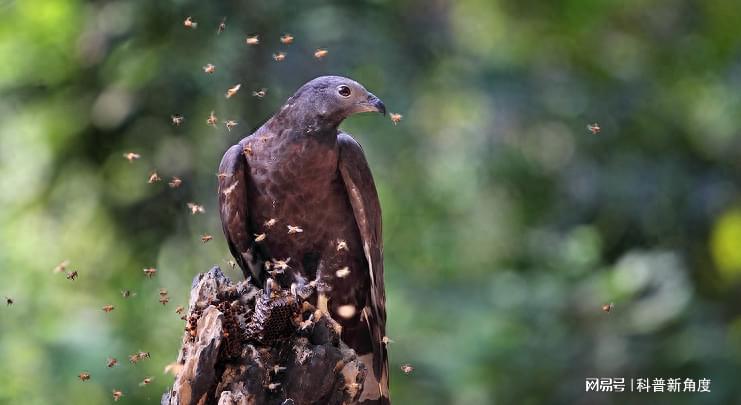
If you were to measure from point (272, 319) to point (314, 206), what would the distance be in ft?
2.19

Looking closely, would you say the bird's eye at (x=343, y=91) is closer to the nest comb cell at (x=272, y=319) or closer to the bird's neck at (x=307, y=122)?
the bird's neck at (x=307, y=122)

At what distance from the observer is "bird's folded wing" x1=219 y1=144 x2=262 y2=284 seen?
401cm

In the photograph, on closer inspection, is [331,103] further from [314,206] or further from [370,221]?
[370,221]

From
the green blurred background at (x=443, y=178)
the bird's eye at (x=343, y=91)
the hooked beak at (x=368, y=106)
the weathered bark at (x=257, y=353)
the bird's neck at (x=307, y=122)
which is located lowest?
the green blurred background at (x=443, y=178)

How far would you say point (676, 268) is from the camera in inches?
311

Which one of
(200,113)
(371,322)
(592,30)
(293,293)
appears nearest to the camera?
(293,293)

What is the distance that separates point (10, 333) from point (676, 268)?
5031 mm

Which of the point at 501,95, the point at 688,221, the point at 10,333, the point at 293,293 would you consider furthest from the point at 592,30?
the point at 293,293

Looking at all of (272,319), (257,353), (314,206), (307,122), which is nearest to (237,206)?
(314,206)

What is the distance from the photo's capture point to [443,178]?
9.62 meters

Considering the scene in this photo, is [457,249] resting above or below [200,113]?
below

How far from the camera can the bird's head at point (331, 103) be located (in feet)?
12.8

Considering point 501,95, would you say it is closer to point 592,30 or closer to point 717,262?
point 592,30

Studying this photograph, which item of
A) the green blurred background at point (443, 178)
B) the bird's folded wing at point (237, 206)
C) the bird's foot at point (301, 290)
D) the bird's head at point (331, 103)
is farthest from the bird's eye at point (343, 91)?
the green blurred background at point (443, 178)
